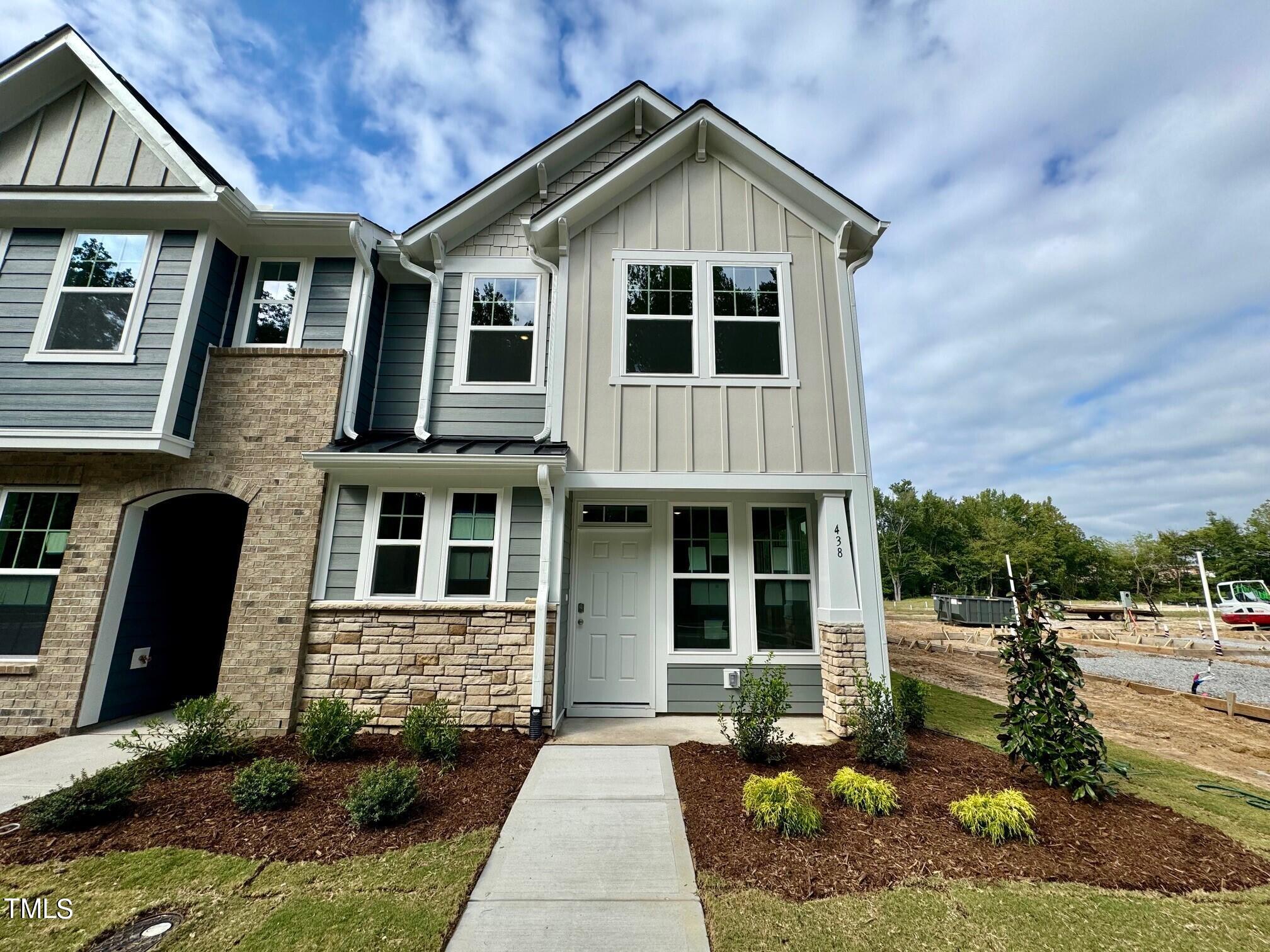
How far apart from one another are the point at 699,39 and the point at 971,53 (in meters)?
3.75

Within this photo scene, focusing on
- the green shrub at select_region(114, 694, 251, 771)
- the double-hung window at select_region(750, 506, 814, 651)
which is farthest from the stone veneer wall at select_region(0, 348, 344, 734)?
the double-hung window at select_region(750, 506, 814, 651)

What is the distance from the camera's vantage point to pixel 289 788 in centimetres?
390

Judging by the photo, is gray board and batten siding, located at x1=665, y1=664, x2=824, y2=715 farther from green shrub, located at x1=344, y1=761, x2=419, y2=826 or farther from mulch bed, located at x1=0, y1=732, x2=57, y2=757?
mulch bed, located at x1=0, y1=732, x2=57, y2=757

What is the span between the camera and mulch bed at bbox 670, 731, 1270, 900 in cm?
308

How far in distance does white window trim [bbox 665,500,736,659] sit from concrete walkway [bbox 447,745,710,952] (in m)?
1.98

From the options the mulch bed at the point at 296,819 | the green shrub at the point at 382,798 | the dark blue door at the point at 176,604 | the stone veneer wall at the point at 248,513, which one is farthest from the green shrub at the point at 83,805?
the dark blue door at the point at 176,604

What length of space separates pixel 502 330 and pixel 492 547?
3054mm

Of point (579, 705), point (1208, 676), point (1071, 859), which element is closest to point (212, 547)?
point (579, 705)

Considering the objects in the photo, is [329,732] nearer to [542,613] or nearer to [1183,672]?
[542,613]

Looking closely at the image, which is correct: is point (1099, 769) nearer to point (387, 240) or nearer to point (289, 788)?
point (289, 788)

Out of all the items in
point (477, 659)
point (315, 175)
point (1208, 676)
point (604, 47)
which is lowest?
point (1208, 676)

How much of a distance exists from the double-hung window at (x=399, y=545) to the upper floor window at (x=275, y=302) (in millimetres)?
2669

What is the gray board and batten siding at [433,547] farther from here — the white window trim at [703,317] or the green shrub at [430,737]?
the white window trim at [703,317]

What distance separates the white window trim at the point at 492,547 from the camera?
19.5 ft
